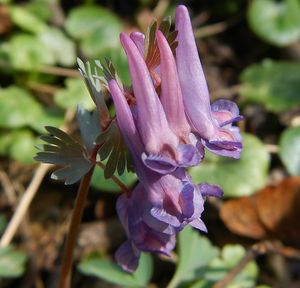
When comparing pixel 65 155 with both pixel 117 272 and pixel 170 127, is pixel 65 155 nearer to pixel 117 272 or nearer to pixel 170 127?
pixel 170 127

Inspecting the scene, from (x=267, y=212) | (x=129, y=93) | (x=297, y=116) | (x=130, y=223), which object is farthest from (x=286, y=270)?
(x=129, y=93)

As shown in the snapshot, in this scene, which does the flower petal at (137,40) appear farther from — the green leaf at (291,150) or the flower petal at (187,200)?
the green leaf at (291,150)

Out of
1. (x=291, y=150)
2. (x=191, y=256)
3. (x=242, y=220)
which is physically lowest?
(x=242, y=220)

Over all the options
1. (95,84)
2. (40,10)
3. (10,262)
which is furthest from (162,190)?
(40,10)

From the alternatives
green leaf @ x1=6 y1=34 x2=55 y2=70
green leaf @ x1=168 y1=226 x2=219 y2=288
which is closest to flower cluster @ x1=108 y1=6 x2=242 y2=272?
green leaf @ x1=168 y1=226 x2=219 y2=288

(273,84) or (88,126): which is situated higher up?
(88,126)

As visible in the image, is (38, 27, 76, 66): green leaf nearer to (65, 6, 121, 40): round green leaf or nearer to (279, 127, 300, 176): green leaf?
(65, 6, 121, 40): round green leaf
